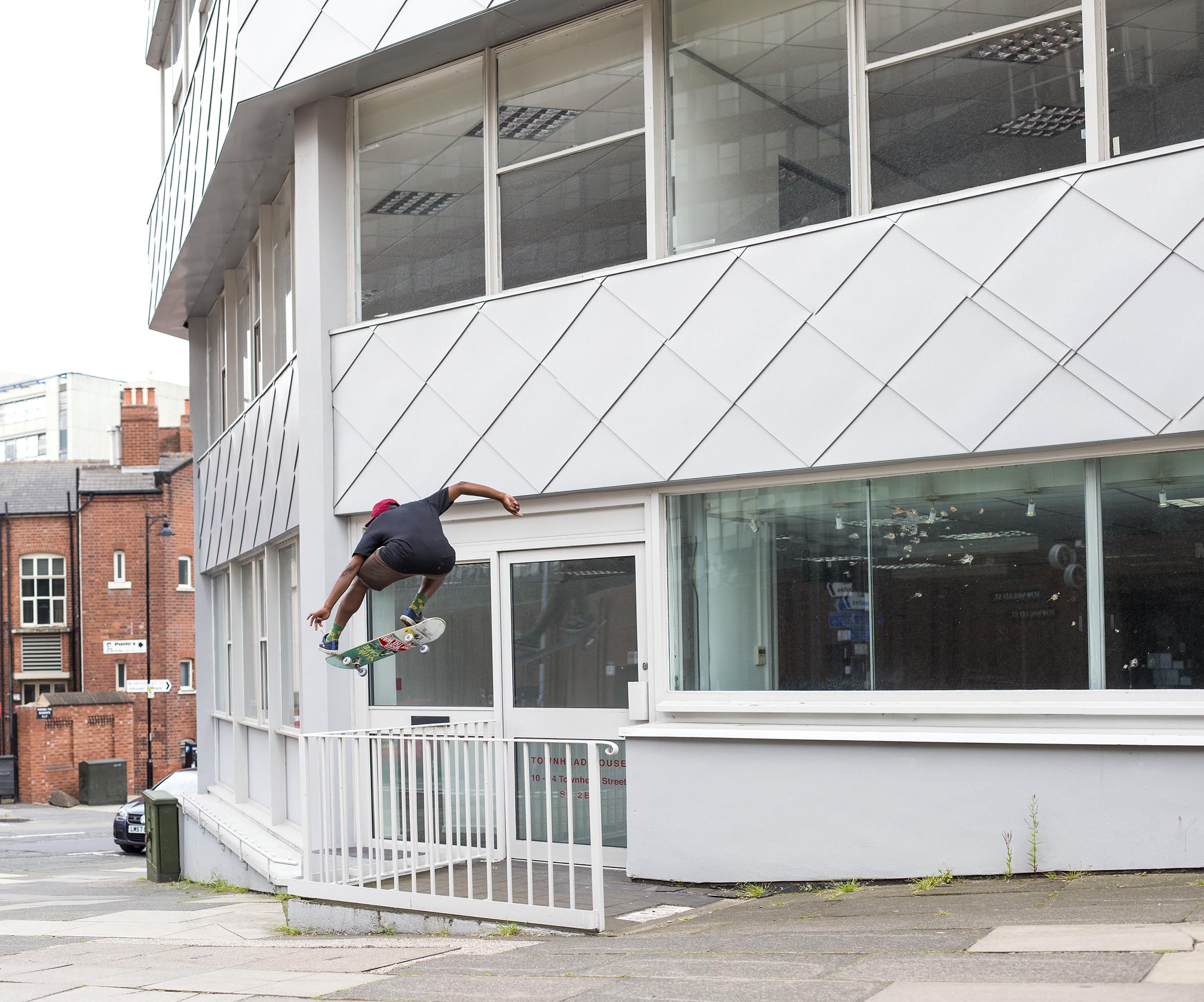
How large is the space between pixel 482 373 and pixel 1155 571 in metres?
5.07

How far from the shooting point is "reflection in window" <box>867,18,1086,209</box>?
25.7 ft

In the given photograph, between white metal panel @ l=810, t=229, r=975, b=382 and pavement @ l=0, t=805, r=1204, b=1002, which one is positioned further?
white metal panel @ l=810, t=229, r=975, b=382

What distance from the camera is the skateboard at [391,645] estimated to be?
9.80m

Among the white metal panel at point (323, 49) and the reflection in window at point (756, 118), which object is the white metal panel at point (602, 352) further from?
the white metal panel at point (323, 49)

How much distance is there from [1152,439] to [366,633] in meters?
6.36

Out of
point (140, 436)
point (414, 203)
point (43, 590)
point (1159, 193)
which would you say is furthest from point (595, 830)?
point (43, 590)

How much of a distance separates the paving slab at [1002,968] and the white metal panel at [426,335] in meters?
6.16

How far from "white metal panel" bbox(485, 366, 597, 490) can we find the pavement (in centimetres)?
318

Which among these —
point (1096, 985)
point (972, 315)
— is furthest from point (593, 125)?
point (1096, 985)

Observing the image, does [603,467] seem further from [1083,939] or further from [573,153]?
[1083,939]

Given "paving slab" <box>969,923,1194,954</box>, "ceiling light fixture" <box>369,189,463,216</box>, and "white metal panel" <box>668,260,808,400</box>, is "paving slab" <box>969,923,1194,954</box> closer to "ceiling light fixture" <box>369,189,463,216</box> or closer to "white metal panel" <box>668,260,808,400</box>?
"white metal panel" <box>668,260,808,400</box>

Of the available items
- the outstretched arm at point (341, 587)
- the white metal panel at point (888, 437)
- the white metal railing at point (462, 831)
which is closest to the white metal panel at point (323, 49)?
the outstretched arm at point (341, 587)

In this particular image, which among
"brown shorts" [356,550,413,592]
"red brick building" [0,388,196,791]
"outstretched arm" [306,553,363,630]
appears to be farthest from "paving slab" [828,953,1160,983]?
"red brick building" [0,388,196,791]

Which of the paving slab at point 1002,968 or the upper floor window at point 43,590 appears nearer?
the paving slab at point 1002,968
